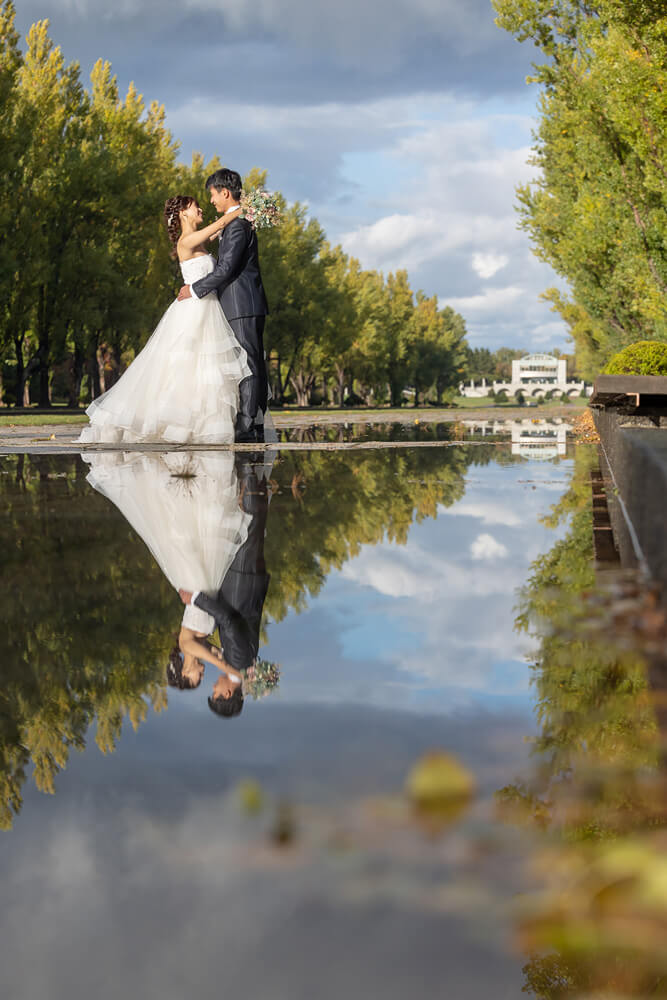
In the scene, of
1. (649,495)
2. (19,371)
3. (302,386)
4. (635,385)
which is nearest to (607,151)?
(635,385)

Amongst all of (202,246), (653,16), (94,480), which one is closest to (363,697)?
(94,480)

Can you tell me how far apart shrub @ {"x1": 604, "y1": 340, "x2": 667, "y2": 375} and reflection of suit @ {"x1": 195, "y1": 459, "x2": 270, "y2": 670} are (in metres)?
11.5

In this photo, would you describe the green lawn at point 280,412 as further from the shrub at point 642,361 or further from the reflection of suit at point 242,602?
the reflection of suit at point 242,602

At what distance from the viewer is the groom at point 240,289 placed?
511 inches

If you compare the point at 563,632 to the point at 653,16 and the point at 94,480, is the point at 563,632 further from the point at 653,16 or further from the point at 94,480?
the point at 653,16

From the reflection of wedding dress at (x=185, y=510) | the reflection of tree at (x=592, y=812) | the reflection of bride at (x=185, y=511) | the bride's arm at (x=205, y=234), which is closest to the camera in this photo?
the reflection of tree at (x=592, y=812)

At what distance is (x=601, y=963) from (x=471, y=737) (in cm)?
108

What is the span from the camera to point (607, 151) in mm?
24219

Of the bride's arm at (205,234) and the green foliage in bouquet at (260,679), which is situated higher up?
the bride's arm at (205,234)

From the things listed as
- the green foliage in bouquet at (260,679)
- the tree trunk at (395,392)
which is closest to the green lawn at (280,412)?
the green foliage in bouquet at (260,679)

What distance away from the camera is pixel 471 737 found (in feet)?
8.52

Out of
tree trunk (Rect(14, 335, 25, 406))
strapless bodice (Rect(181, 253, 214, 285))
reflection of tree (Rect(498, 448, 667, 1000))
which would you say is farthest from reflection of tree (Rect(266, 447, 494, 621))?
tree trunk (Rect(14, 335, 25, 406))

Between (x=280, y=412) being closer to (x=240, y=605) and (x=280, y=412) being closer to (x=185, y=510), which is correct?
(x=185, y=510)

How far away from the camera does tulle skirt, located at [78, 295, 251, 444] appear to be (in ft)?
43.2
